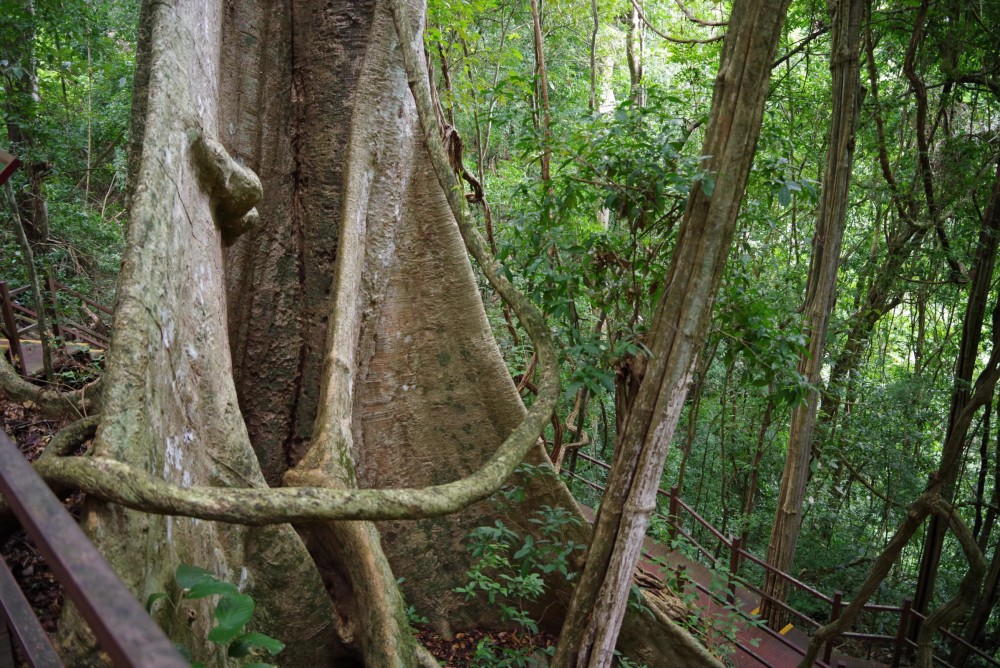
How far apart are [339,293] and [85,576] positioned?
288 cm

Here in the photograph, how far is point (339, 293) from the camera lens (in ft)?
12.2

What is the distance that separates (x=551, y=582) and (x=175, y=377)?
96.5 inches

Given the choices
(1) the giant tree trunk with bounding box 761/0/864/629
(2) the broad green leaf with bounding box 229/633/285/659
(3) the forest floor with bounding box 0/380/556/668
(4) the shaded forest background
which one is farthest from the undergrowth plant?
(1) the giant tree trunk with bounding box 761/0/864/629

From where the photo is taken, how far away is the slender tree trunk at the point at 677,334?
3.09 meters

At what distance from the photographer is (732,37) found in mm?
3121

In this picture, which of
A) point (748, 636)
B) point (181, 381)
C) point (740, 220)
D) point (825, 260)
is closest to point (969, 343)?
point (825, 260)

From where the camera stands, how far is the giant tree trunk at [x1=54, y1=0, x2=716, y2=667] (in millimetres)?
3260

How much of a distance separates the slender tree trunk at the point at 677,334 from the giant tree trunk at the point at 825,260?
344 cm

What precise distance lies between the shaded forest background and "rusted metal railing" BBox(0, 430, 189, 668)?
2.31m

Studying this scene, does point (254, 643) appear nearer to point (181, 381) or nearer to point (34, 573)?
point (181, 381)

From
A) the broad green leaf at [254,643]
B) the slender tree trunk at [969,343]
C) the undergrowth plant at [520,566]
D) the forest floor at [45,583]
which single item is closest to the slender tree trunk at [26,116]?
the forest floor at [45,583]

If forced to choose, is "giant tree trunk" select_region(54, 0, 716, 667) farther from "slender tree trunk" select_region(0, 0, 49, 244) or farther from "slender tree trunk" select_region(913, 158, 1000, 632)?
"slender tree trunk" select_region(913, 158, 1000, 632)

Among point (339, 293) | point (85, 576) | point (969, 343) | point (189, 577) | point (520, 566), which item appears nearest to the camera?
point (85, 576)

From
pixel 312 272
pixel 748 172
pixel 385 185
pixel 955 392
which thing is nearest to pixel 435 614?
pixel 312 272
